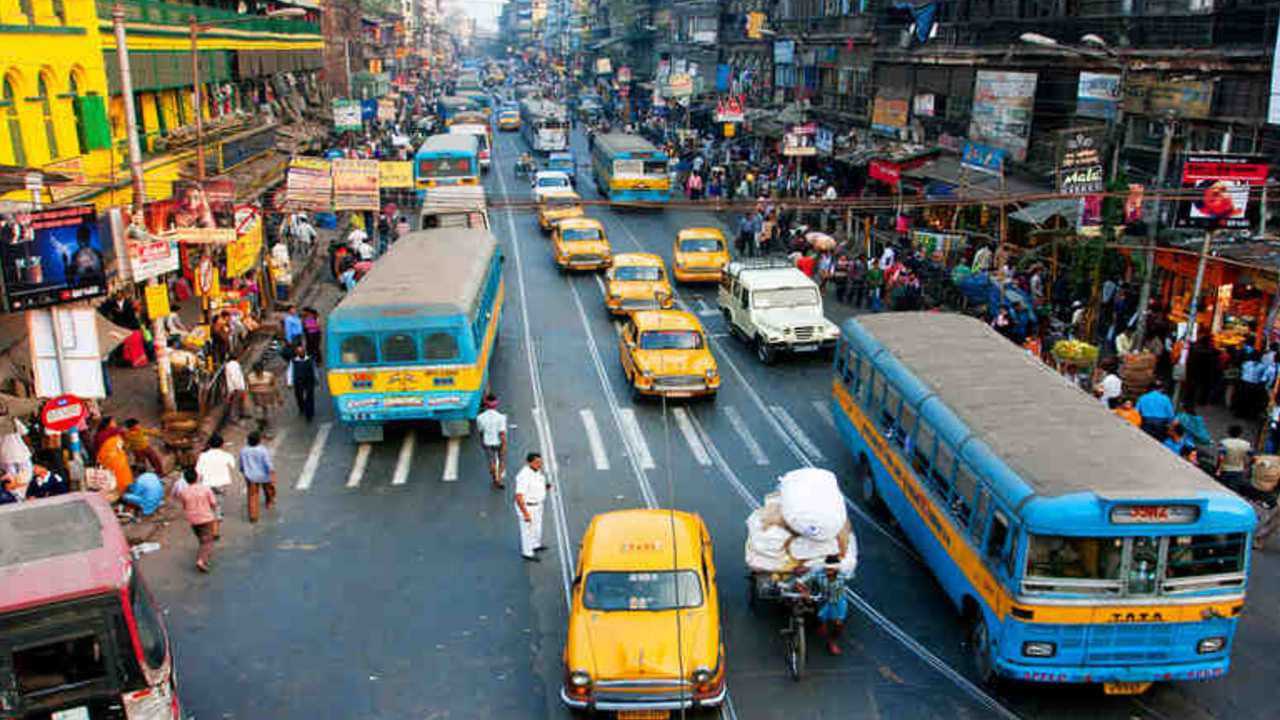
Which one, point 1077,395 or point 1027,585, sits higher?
point 1077,395

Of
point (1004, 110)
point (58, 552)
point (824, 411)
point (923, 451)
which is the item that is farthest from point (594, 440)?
point (1004, 110)

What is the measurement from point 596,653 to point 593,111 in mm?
94352

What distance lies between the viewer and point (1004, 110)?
32156 mm

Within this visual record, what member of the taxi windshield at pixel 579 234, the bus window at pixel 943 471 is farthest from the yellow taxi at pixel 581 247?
the bus window at pixel 943 471

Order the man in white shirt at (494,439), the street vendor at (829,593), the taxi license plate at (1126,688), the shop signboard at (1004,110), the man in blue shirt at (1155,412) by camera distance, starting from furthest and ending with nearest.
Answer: the shop signboard at (1004,110) < the man in white shirt at (494,439) < the man in blue shirt at (1155,412) < the street vendor at (829,593) < the taxi license plate at (1126,688)

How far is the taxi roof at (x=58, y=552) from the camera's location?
8.55m

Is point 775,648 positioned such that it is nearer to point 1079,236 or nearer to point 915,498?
point 915,498

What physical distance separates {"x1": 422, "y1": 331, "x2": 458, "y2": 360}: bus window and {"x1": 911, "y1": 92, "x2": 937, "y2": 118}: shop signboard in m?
25.4

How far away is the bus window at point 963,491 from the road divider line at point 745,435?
6314mm

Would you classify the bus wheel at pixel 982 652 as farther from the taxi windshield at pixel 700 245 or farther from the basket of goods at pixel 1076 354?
the taxi windshield at pixel 700 245

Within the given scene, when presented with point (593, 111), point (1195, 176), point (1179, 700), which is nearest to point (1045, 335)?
point (1195, 176)

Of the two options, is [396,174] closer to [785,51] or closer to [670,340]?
[670,340]

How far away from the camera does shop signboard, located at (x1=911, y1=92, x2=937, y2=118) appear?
122 ft

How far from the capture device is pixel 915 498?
13.4m
